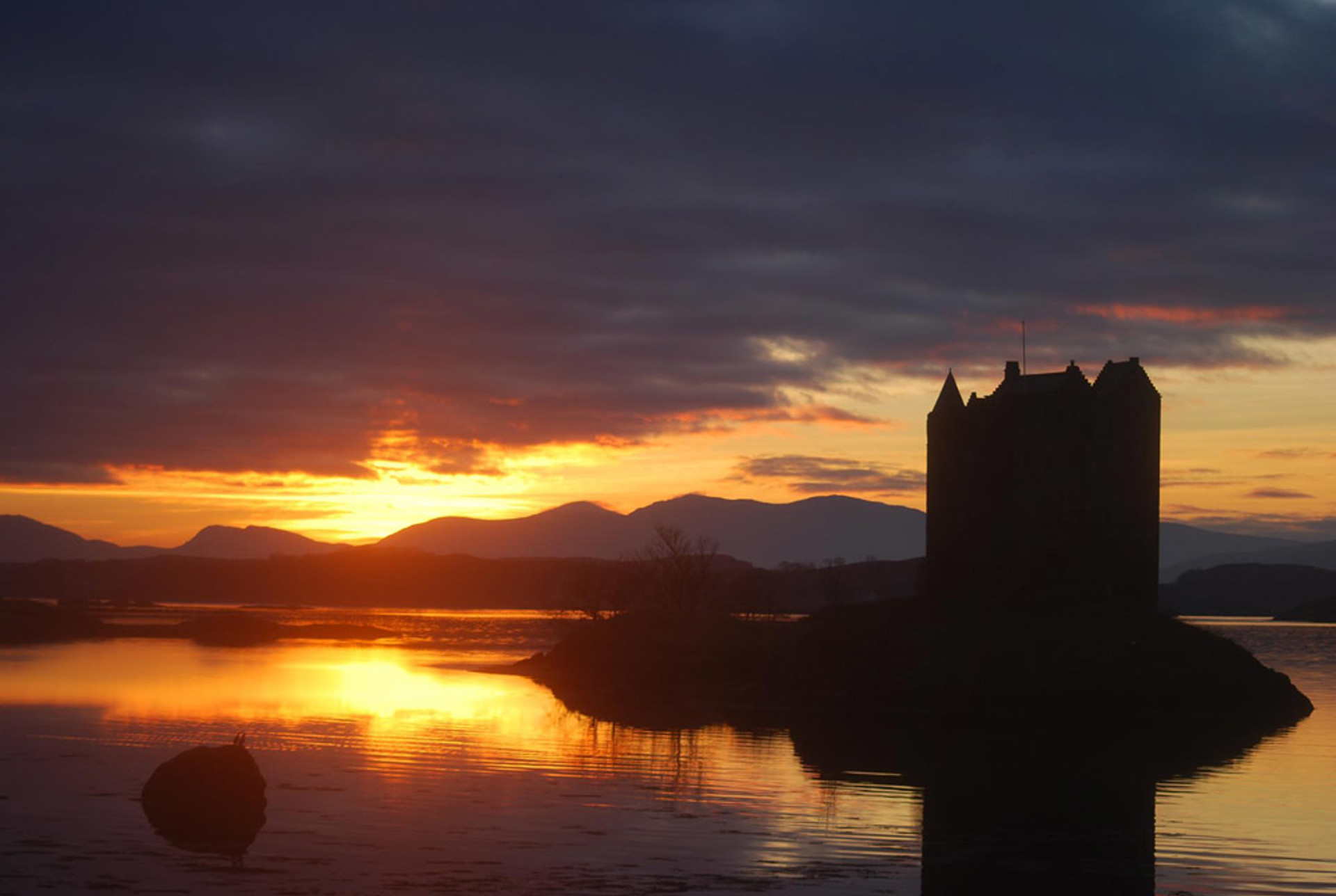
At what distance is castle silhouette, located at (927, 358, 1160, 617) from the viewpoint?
76750 millimetres

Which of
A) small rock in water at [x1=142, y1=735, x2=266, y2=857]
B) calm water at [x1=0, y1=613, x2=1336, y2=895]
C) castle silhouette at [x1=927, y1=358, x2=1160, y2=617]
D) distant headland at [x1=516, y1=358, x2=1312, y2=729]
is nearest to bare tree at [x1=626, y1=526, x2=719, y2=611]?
distant headland at [x1=516, y1=358, x2=1312, y2=729]

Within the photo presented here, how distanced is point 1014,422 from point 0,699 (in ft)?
180

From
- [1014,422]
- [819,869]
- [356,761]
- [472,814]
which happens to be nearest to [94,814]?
[472,814]

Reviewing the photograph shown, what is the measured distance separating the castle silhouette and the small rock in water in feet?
159

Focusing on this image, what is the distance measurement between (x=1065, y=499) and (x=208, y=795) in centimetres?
5282

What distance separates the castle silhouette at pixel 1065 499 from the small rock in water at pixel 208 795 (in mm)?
48363

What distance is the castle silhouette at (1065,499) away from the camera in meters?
76.8

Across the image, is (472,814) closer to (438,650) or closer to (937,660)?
(937,660)

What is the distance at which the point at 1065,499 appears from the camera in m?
77.3

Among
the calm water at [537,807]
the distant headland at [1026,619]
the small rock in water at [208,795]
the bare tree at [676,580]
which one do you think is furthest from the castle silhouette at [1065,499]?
the small rock in water at [208,795]

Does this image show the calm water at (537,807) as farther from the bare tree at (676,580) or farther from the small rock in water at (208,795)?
the bare tree at (676,580)

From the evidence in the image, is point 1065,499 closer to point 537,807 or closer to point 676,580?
point 537,807

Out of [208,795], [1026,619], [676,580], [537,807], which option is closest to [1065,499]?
[1026,619]

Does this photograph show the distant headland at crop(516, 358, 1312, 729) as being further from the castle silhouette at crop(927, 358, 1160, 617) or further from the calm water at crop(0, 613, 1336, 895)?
the calm water at crop(0, 613, 1336, 895)
